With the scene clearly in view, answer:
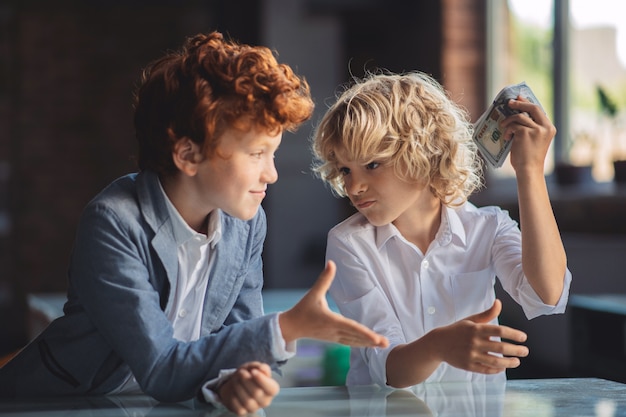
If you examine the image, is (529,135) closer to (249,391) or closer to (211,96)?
(211,96)

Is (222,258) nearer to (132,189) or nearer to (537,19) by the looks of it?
(132,189)

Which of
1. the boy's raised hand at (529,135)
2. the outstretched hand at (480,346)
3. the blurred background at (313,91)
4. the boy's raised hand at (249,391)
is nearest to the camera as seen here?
the boy's raised hand at (249,391)

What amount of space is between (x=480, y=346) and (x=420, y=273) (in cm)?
33

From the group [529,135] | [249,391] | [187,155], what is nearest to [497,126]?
[529,135]

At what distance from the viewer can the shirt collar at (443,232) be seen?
1424 mm

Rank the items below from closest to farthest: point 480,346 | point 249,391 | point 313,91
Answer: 1. point 249,391
2. point 480,346
3. point 313,91

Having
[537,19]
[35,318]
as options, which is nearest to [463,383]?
[35,318]

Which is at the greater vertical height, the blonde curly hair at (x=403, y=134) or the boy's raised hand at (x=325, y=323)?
the blonde curly hair at (x=403, y=134)

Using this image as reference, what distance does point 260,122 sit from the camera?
1123 mm

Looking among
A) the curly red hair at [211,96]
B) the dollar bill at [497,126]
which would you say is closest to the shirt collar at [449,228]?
the dollar bill at [497,126]

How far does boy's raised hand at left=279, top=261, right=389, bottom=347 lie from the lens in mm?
981

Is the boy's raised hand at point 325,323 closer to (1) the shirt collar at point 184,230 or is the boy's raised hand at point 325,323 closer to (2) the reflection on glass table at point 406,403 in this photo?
(2) the reflection on glass table at point 406,403

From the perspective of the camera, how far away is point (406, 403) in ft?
3.33

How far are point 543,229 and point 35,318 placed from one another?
231 centimetres
